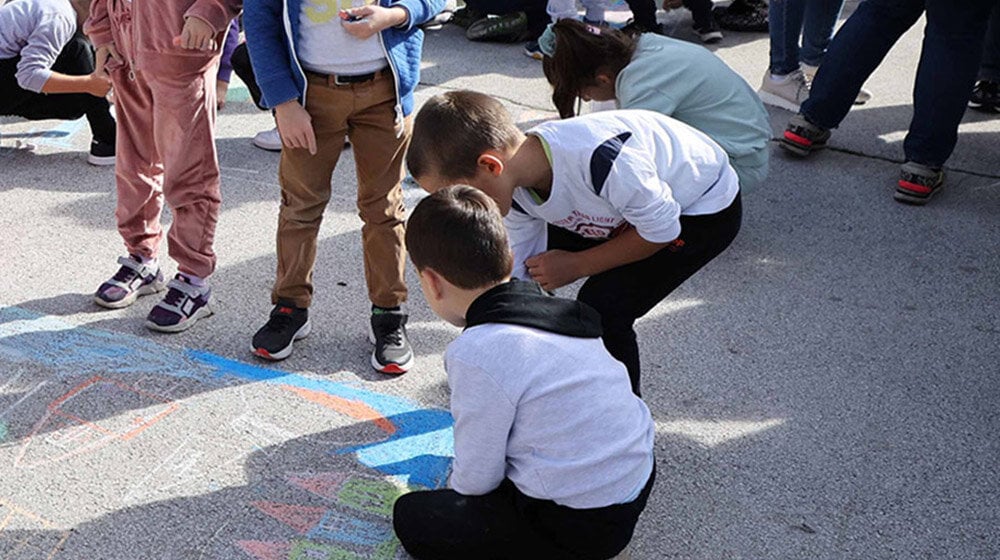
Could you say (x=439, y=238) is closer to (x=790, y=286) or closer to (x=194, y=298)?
(x=194, y=298)

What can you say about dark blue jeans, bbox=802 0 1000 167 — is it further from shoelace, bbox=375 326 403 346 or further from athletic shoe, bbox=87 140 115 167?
athletic shoe, bbox=87 140 115 167

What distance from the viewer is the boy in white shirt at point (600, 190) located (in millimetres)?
2373

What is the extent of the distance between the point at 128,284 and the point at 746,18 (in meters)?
4.10

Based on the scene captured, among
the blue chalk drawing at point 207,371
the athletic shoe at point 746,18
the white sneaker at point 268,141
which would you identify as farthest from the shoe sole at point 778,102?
the blue chalk drawing at point 207,371

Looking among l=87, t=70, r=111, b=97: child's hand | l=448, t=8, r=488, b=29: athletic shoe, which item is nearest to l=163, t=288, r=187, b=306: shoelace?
l=87, t=70, r=111, b=97: child's hand

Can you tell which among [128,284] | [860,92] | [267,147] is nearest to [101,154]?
[267,147]

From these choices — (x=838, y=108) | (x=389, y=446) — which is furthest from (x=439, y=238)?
(x=838, y=108)

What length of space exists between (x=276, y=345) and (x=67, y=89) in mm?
1953

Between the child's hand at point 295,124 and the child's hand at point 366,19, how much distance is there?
240 mm

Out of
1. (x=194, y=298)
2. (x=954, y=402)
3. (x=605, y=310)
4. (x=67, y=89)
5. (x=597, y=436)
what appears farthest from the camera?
(x=67, y=89)

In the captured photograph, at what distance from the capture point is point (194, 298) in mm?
3209

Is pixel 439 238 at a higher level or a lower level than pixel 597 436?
higher

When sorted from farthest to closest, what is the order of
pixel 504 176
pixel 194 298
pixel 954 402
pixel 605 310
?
pixel 194 298 → pixel 954 402 → pixel 605 310 → pixel 504 176

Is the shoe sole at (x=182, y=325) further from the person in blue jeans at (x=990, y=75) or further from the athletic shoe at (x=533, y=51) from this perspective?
the person in blue jeans at (x=990, y=75)
